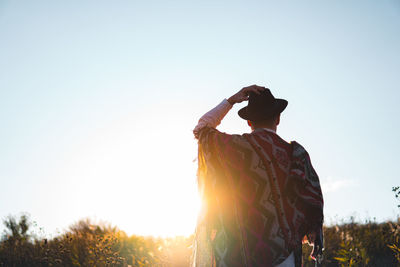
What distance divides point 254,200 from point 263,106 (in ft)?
3.02

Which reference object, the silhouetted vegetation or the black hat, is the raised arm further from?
the silhouetted vegetation

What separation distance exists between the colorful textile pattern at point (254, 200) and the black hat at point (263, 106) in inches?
7.0

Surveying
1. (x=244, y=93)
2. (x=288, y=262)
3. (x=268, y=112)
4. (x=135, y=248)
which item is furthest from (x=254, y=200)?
(x=135, y=248)

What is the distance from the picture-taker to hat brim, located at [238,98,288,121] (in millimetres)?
2873

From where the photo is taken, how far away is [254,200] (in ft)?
8.35

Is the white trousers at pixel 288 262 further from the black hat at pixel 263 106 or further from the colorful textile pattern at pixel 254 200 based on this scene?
the black hat at pixel 263 106

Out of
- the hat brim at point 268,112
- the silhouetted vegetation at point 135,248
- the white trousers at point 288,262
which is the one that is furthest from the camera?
the silhouetted vegetation at point 135,248

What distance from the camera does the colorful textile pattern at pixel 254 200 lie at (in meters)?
2.49

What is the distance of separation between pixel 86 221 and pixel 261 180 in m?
9.48

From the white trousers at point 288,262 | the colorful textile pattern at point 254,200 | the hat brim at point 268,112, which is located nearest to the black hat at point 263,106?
the hat brim at point 268,112

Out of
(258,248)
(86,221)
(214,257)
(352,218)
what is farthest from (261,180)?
(86,221)

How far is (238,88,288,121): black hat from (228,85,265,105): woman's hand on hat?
0.04 meters

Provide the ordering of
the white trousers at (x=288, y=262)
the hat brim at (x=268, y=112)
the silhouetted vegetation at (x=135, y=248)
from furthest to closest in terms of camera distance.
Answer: the silhouetted vegetation at (x=135, y=248) < the hat brim at (x=268, y=112) < the white trousers at (x=288, y=262)

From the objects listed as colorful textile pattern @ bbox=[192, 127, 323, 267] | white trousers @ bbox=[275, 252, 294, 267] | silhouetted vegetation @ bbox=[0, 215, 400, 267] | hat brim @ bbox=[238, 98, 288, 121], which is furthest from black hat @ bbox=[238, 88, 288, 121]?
silhouetted vegetation @ bbox=[0, 215, 400, 267]
